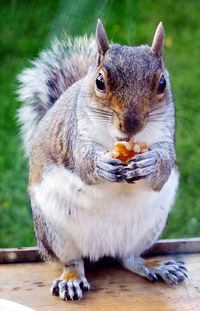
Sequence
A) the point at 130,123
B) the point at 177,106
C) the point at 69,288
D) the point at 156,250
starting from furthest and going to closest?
the point at 177,106 < the point at 156,250 < the point at 69,288 < the point at 130,123

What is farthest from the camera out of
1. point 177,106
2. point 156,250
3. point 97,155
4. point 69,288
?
point 177,106

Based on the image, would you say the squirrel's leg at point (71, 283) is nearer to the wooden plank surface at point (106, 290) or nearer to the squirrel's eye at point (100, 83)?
the wooden plank surface at point (106, 290)

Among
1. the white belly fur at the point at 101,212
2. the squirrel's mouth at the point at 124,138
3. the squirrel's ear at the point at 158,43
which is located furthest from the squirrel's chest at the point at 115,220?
the squirrel's ear at the point at 158,43

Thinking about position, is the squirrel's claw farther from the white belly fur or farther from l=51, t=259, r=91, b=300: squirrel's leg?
l=51, t=259, r=91, b=300: squirrel's leg

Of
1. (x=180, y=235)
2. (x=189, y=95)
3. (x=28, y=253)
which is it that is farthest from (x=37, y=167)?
(x=189, y=95)

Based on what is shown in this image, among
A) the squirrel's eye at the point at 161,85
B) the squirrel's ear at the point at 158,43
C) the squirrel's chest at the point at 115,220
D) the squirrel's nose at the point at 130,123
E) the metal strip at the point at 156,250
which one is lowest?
the metal strip at the point at 156,250

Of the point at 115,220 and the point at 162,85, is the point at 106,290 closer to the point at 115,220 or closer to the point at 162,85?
the point at 115,220

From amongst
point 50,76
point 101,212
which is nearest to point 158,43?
point 101,212
